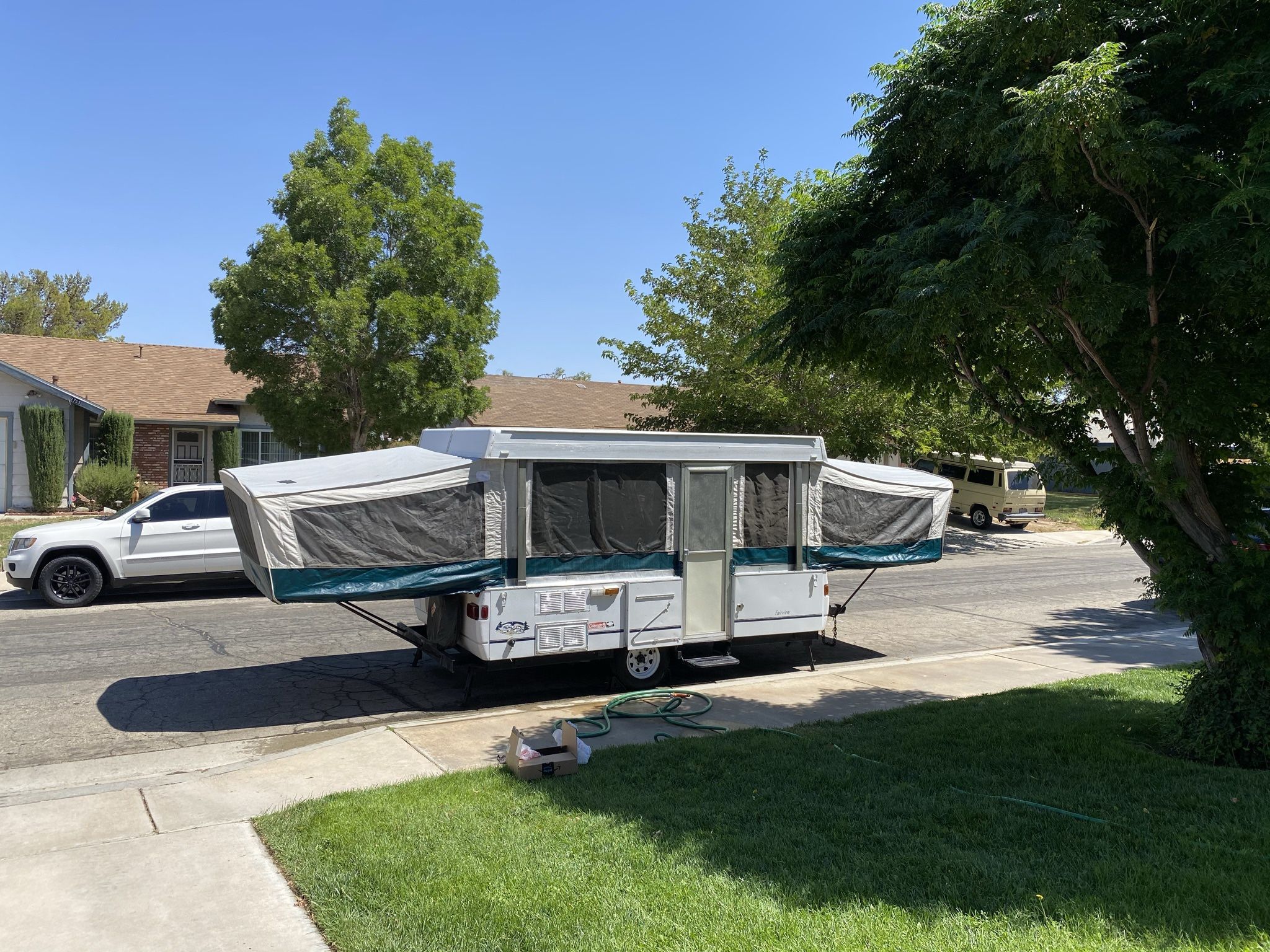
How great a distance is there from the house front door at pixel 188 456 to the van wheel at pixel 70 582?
13.9 m

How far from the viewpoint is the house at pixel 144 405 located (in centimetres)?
2425

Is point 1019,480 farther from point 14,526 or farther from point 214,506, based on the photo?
point 14,526

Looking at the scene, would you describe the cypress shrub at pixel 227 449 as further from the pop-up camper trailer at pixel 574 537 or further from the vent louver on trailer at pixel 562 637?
the vent louver on trailer at pixel 562 637

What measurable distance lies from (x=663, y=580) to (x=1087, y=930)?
5820mm

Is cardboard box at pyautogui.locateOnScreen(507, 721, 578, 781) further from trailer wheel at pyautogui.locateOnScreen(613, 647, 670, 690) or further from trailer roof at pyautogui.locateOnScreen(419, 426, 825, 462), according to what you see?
trailer roof at pyautogui.locateOnScreen(419, 426, 825, 462)

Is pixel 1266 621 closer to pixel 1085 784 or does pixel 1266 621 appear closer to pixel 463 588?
pixel 1085 784

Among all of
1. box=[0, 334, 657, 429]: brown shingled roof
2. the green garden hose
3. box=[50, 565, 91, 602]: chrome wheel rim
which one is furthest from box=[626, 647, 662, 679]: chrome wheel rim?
box=[0, 334, 657, 429]: brown shingled roof

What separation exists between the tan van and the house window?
761 inches

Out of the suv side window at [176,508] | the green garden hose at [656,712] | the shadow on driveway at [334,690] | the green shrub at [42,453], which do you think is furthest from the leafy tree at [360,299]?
the green garden hose at [656,712]

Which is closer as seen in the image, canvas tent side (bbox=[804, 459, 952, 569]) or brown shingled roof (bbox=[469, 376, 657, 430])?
canvas tent side (bbox=[804, 459, 952, 569])

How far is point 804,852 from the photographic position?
5.03 metres

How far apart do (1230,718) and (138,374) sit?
29178 millimetres

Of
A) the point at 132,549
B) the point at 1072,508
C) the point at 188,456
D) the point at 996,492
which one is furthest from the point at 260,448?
the point at 1072,508

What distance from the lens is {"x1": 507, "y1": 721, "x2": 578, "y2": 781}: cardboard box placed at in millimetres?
6469
